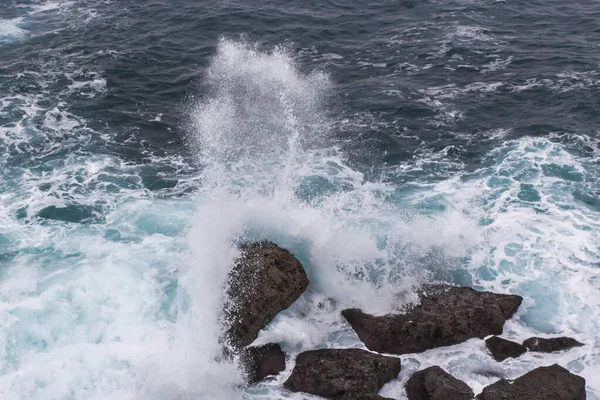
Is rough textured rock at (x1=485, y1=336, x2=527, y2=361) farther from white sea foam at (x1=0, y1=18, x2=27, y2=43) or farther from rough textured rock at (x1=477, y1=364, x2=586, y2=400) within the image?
white sea foam at (x1=0, y1=18, x2=27, y2=43)

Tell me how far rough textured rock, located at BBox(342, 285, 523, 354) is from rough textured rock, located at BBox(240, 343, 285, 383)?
2843 mm

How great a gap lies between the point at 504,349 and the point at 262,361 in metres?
7.78

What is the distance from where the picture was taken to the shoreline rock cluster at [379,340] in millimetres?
15555

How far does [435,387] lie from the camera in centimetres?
1545

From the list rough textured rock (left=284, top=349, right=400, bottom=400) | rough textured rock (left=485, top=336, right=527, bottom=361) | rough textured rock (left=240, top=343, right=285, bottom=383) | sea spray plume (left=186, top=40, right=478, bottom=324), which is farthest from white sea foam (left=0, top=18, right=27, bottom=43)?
rough textured rock (left=485, top=336, right=527, bottom=361)

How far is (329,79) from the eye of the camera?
33.4 m

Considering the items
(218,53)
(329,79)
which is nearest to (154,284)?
(329,79)

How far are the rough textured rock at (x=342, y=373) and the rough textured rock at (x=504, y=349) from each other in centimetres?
322

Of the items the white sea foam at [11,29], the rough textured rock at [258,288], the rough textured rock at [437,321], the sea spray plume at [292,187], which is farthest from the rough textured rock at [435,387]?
the white sea foam at [11,29]

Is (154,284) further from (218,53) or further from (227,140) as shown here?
(218,53)

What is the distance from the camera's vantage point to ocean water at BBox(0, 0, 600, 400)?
17.8 meters

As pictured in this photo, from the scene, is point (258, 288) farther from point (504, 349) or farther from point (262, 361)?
point (504, 349)

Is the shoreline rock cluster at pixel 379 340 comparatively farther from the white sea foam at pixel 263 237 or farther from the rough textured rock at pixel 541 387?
the white sea foam at pixel 263 237

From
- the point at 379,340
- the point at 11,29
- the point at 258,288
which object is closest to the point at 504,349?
the point at 379,340
